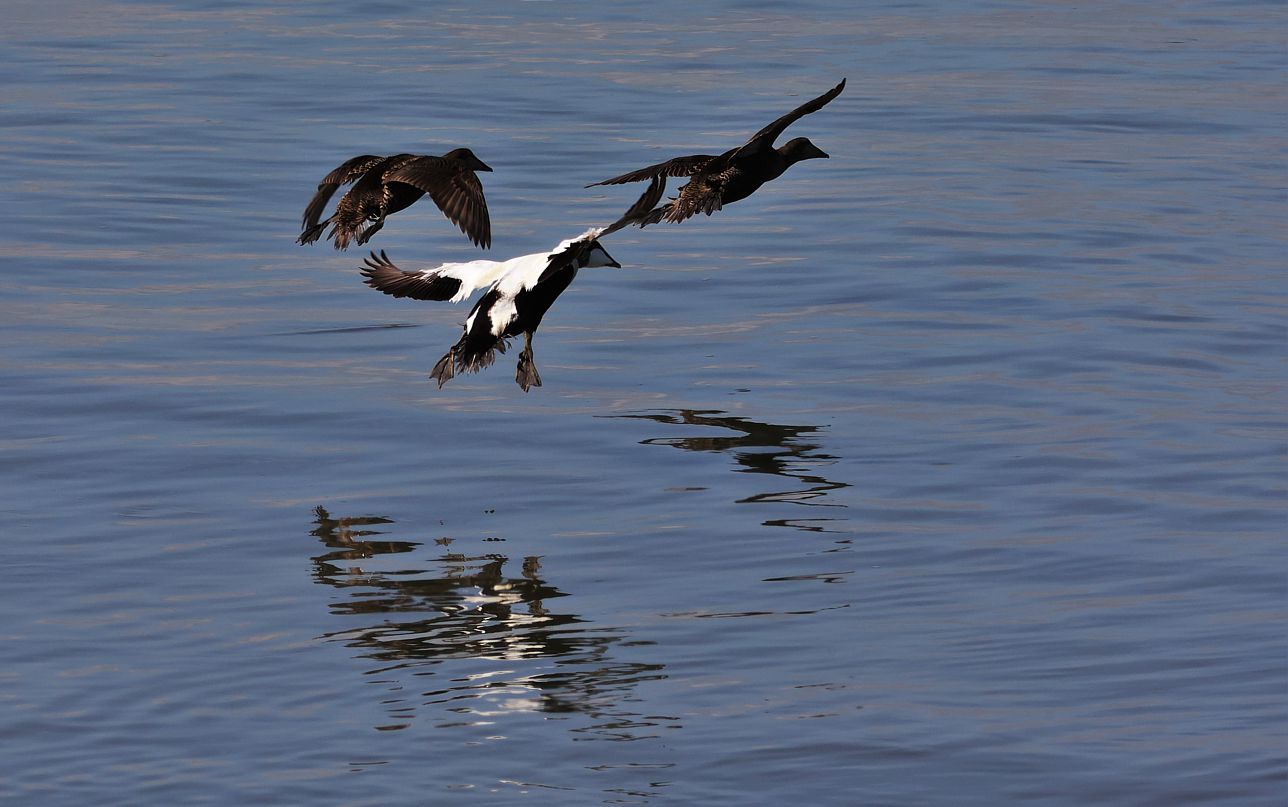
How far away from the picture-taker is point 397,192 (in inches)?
482

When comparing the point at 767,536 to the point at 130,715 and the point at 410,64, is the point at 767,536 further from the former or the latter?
the point at 410,64

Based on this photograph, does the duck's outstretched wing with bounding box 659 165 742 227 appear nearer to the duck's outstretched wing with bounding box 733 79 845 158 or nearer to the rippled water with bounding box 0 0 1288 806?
the duck's outstretched wing with bounding box 733 79 845 158

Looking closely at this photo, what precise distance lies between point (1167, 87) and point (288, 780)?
18.0 m

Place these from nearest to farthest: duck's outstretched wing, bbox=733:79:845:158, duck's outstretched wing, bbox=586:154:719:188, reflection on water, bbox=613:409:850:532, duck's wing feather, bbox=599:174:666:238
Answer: duck's wing feather, bbox=599:174:666:238 < reflection on water, bbox=613:409:850:532 < duck's outstretched wing, bbox=733:79:845:158 < duck's outstretched wing, bbox=586:154:719:188

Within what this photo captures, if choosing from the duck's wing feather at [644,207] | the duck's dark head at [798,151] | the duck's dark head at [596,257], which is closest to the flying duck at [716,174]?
the duck's dark head at [798,151]

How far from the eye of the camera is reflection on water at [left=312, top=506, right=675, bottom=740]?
21.8 feet

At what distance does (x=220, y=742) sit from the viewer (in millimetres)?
6355

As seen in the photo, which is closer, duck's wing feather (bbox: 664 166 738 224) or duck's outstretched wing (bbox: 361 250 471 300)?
duck's outstretched wing (bbox: 361 250 471 300)

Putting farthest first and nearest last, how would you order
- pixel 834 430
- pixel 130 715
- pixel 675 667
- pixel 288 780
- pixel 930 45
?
pixel 930 45 < pixel 834 430 < pixel 675 667 < pixel 130 715 < pixel 288 780

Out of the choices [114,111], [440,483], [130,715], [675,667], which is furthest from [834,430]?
[114,111]

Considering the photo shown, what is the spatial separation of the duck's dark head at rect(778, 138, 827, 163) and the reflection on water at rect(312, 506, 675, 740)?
582 centimetres

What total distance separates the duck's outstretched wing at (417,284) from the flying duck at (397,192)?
83 cm

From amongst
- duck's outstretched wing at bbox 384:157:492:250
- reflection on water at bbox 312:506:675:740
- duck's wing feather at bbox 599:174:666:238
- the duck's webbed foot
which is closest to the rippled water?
reflection on water at bbox 312:506:675:740

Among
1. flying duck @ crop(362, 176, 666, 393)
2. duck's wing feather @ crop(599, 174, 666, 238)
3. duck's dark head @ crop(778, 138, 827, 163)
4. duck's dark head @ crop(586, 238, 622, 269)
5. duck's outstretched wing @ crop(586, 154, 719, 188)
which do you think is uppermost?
duck's dark head @ crop(778, 138, 827, 163)
